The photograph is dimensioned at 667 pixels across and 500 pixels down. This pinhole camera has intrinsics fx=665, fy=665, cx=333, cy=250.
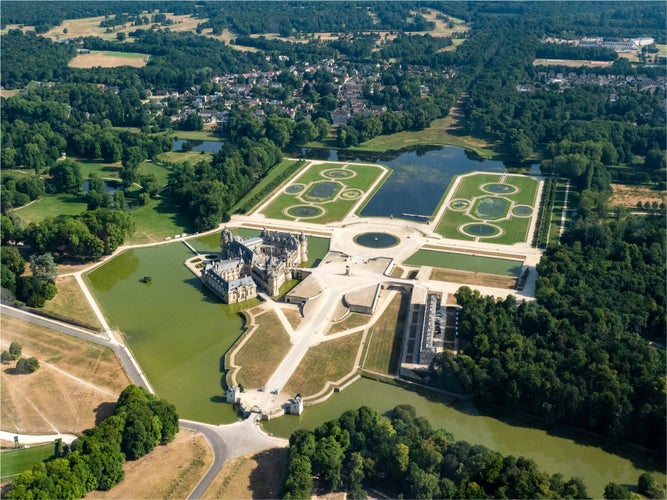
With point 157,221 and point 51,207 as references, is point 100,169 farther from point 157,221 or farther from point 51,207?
point 157,221

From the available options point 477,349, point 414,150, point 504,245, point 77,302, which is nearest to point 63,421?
point 77,302

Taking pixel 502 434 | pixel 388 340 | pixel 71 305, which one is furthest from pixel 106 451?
pixel 502 434

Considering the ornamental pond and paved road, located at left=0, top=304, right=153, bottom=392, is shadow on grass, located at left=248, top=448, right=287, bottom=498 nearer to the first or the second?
the ornamental pond

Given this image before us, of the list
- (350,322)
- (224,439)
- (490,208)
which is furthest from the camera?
(490,208)

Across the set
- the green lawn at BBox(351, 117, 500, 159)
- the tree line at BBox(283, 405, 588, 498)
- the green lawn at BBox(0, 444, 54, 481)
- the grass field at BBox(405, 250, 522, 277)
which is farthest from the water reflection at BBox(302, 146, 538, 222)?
the green lawn at BBox(0, 444, 54, 481)

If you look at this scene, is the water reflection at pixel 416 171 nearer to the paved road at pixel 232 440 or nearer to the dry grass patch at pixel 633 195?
the dry grass patch at pixel 633 195

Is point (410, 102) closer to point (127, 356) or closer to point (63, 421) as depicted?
point (127, 356)

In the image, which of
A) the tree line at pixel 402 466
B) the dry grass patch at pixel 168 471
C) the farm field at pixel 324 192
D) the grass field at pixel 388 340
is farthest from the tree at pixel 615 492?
the farm field at pixel 324 192
